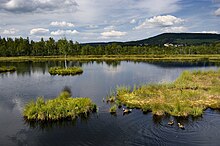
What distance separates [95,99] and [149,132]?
1598 cm

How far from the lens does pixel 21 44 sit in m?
159

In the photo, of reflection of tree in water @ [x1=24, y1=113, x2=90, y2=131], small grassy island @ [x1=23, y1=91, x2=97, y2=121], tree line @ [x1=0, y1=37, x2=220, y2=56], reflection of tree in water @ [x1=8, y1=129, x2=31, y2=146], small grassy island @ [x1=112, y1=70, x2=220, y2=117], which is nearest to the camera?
reflection of tree in water @ [x1=8, y1=129, x2=31, y2=146]

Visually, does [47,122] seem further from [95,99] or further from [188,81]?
[188,81]

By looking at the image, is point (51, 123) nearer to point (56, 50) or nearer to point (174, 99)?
point (174, 99)

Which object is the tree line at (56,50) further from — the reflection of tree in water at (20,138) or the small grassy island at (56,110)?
the reflection of tree in water at (20,138)

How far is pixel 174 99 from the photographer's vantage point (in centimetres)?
3725

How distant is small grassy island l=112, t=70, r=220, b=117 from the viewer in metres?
32.4

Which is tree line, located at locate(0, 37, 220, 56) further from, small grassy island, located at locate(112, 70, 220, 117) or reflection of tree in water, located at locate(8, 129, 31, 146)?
reflection of tree in water, located at locate(8, 129, 31, 146)

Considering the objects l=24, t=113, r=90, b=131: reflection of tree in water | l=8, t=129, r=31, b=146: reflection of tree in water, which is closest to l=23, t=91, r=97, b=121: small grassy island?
l=24, t=113, r=90, b=131: reflection of tree in water

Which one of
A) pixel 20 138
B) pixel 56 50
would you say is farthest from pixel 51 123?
pixel 56 50

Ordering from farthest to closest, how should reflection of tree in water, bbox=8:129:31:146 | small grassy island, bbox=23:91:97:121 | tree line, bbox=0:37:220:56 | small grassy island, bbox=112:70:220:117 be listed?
tree line, bbox=0:37:220:56, small grassy island, bbox=112:70:220:117, small grassy island, bbox=23:91:97:121, reflection of tree in water, bbox=8:129:31:146

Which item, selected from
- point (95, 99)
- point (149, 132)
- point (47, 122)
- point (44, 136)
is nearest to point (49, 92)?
point (95, 99)

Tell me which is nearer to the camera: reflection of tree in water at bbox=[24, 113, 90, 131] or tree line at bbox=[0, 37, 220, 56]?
reflection of tree in water at bbox=[24, 113, 90, 131]

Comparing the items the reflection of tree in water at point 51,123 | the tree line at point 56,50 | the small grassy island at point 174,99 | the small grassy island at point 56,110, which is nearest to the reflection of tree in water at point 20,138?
the reflection of tree in water at point 51,123
